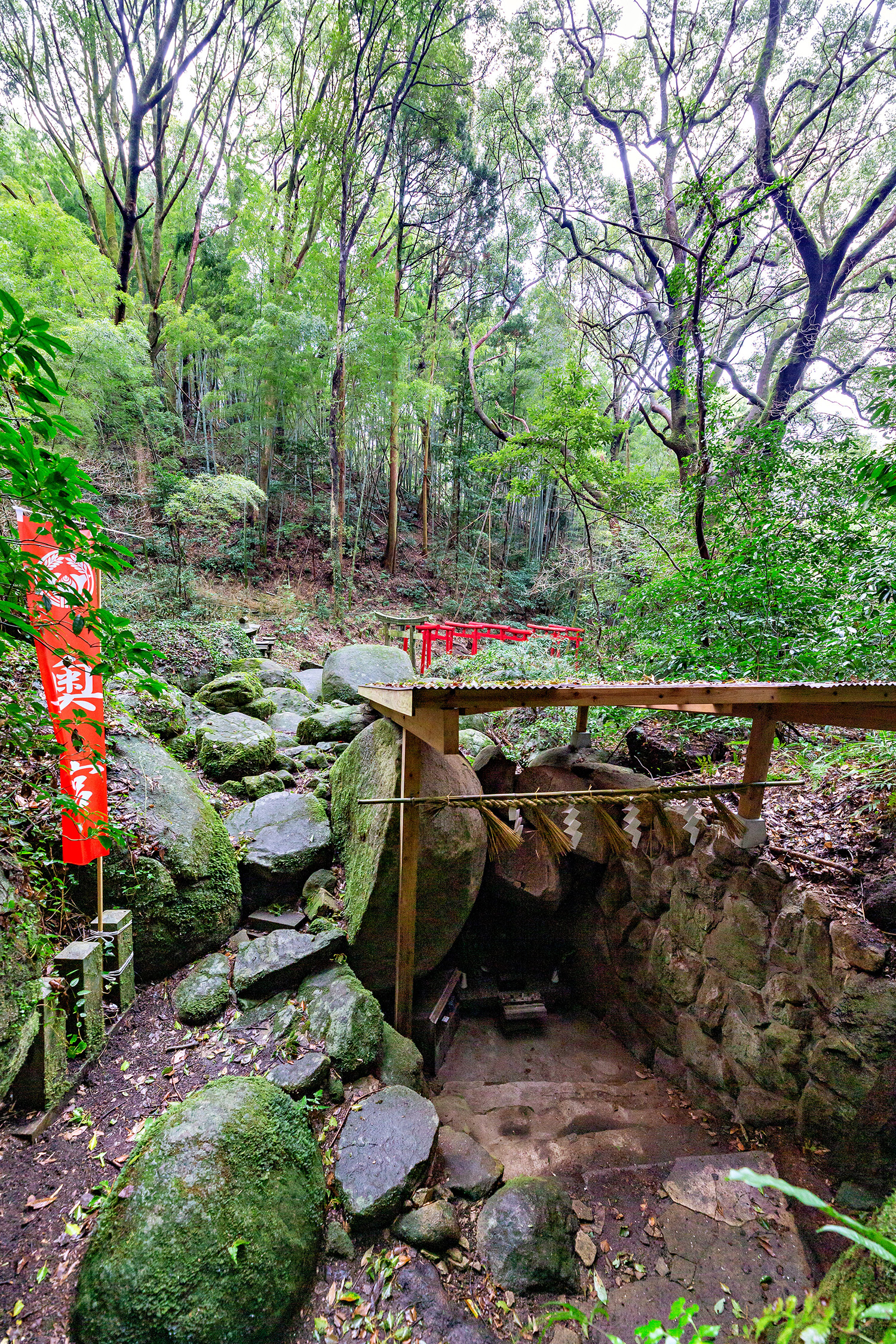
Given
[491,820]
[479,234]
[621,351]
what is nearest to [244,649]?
[491,820]

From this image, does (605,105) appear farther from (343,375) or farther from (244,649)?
(244,649)

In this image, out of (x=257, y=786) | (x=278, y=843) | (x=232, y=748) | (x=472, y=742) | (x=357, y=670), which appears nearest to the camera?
(x=278, y=843)

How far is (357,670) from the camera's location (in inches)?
288

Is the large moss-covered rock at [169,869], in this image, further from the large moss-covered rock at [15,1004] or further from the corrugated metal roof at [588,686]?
the corrugated metal roof at [588,686]

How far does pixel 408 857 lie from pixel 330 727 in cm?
278

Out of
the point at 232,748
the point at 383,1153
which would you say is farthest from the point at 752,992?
the point at 232,748

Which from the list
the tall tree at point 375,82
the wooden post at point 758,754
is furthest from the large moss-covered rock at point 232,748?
the tall tree at point 375,82

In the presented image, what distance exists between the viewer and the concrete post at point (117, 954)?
9.34ft

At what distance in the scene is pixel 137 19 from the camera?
8969 millimetres

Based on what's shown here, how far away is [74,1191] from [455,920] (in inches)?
93.5

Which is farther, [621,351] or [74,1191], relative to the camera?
[621,351]

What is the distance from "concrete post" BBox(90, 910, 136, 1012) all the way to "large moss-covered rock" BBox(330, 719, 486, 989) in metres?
1.35

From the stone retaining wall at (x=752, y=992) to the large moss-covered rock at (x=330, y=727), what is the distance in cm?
294

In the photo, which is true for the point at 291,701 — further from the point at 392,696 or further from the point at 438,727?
the point at 438,727
